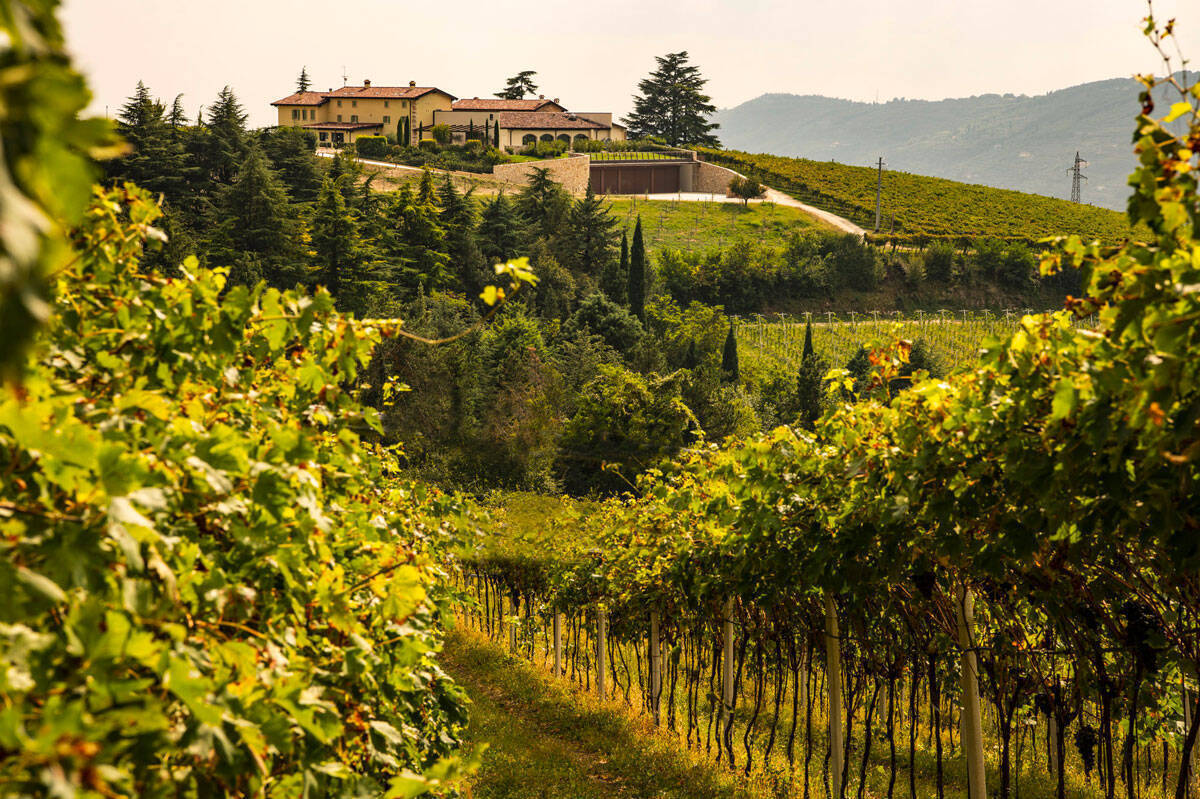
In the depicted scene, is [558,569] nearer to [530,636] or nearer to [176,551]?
[530,636]

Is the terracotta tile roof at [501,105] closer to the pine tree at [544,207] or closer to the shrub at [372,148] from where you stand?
the shrub at [372,148]

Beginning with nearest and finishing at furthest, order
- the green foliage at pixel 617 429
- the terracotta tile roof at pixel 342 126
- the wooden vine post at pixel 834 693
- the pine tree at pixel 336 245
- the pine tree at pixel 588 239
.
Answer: the wooden vine post at pixel 834 693 → the green foliage at pixel 617 429 → the pine tree at pixel 336 245 → the pine tree at pixel 588 239 → the terracotta tile roof at pixel 342 126

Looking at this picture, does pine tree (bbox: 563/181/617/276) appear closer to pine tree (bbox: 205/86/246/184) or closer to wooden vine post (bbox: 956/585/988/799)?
pine tree (bbox: 205/86/246/184)

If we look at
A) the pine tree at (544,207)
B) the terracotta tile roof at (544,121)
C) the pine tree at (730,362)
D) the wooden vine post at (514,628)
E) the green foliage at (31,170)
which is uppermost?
the terracotta tile roof at (544,121)

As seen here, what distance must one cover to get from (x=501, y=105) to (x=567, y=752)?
242 feet

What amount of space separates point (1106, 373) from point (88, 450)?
244 cm

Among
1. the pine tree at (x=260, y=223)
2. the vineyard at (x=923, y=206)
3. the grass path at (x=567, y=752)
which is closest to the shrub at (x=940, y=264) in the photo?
the vineyard at (x=923, y=206)

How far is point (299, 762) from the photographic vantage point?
2.10 metres

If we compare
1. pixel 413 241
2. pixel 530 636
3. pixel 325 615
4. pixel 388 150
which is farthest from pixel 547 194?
pixel 325 615

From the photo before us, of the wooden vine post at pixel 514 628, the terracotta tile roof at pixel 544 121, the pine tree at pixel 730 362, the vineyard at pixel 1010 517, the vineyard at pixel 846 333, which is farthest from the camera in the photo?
the terracotta tile roof at pixel 544 121

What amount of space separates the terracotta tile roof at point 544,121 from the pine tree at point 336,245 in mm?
36362

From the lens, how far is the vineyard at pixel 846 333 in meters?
47.0

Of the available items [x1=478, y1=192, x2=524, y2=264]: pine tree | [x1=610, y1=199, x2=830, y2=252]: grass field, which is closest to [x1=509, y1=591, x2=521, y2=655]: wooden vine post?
[x1=478, y1=192, x2=524, y2=264]: pine tree

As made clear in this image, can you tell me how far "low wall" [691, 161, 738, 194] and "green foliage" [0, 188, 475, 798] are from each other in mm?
74809
